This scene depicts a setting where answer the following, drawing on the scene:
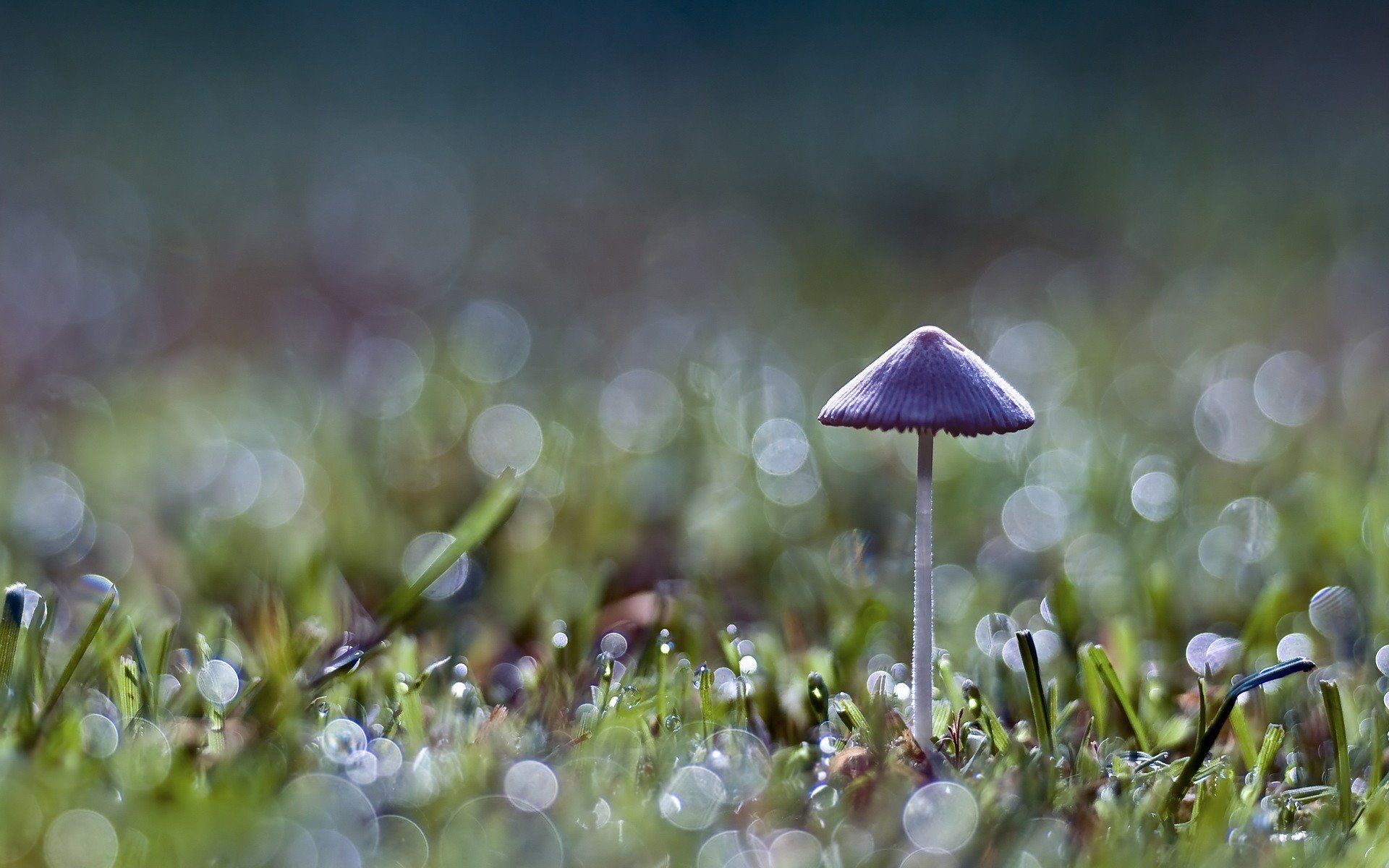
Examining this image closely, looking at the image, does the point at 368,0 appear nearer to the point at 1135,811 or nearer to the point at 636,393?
the point at 636,393

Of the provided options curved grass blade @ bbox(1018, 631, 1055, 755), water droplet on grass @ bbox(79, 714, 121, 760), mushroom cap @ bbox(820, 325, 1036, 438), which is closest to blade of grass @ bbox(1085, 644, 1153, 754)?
curved grass blade @ bbox(1018, 631, 1055, 755)

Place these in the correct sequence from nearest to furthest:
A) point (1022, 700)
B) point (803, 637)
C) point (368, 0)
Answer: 1. point (1022, 700)
2. point (803, 637)
3. point (368, 0)

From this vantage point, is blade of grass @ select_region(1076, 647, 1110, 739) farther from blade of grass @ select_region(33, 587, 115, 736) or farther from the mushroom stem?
blade of grass @ select_region(33, 587, 115, 736)

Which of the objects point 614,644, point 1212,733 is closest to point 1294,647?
point 1212,733

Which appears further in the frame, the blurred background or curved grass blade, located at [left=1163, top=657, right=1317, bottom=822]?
the blurred background

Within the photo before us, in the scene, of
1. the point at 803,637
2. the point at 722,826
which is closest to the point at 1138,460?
the point at 803,637

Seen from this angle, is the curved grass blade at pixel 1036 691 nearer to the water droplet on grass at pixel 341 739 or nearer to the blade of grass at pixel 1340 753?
the blade of grass at pixel 1340 753

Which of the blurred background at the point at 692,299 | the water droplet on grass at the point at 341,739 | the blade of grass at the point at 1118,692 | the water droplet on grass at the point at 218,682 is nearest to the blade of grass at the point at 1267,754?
the blade of grass at the point at 1118,692
